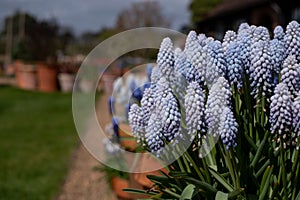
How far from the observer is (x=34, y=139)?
6168 millimetres

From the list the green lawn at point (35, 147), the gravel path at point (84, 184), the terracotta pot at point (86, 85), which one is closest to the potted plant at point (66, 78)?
the terracotta pot at point (86, 85)

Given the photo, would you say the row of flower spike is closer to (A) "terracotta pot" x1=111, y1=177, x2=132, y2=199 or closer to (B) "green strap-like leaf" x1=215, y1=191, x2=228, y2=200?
(B) "green strap-like leaf" x1=215, y1=191, x2=228, y2=200

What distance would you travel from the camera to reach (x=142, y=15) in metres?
18.8

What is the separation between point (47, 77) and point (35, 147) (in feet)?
23.9

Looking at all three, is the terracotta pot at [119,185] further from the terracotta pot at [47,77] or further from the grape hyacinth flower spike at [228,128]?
the terracotta pot at [47,77]

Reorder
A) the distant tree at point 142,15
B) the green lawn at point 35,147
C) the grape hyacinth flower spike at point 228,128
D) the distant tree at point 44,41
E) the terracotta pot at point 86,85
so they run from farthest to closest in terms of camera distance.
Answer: the distant tree at point 142,15
the distant tree at point 44,41
the terracotta pot at point 86,85
the green lawn at point 35,147
the grape hyacinth flower spike at point 228,128

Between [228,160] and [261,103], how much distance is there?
0.17 meters

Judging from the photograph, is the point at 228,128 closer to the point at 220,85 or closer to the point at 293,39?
the point at 220,85

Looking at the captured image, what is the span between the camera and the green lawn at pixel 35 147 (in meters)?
3.97

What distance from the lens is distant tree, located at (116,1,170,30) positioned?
739 inches

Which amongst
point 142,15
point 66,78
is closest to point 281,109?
point 66,78

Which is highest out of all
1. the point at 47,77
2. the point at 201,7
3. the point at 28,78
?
the point at 201,7

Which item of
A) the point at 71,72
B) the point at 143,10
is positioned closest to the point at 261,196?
the point at 71,72

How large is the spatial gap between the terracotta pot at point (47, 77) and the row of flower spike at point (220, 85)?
11.6 metres
